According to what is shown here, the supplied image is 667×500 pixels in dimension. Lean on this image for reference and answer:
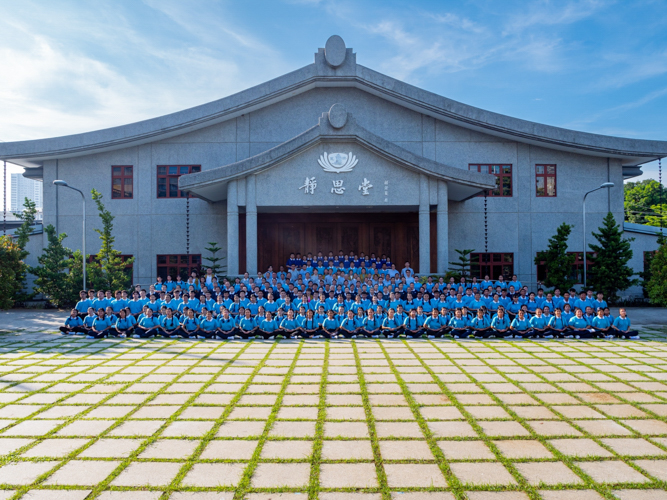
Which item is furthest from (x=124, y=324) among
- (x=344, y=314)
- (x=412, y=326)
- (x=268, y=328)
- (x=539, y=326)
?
(x=539, y=326)

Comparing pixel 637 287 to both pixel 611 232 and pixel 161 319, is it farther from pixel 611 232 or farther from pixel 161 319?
pixel 161 319

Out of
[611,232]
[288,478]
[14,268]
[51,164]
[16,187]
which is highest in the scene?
[16,187]

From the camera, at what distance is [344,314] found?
12406 millimetres

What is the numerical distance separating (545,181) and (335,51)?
1127 centimetres

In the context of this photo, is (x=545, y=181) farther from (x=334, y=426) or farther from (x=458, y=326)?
(x=334, y=426)

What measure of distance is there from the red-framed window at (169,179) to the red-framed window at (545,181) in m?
15.7

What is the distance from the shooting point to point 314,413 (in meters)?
6.12

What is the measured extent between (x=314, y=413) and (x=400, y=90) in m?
16.6

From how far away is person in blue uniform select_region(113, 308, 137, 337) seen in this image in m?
11.9

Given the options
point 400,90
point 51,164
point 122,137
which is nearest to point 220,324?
point 122,137

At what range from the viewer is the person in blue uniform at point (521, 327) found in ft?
38.2

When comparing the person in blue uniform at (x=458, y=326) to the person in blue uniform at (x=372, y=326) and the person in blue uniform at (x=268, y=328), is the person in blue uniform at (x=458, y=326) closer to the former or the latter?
the person in blue uniform at (x=372, y=326)

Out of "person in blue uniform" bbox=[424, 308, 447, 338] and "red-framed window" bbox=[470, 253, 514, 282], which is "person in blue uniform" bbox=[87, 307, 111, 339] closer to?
"person in blue uniform" bbox=[424, 308, 447, 338]

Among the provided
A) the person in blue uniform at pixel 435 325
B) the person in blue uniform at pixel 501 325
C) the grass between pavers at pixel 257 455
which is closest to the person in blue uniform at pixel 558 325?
the person in blue uniform at pixel 501 325
